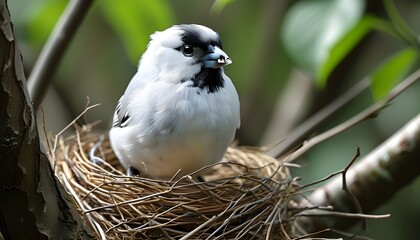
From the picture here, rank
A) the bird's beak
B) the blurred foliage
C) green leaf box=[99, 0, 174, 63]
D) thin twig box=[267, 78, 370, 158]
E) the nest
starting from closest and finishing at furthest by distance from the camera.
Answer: the nest → the bird's beak → green leaf box=[99, 0, 174, 63] → thin twig box=[267, 78, 370, 158] → the blurred foliage

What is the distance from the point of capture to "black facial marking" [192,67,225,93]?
1.90 metres

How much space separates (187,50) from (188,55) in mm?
14

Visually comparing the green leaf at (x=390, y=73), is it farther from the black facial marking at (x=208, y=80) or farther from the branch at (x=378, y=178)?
the black facial marking at (x=208, y=80)

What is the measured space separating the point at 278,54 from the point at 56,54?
1534mm

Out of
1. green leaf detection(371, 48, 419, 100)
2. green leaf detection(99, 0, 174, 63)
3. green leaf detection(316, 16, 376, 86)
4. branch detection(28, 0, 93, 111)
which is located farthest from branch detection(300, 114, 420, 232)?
branch detection(28, 0, 93, 111)

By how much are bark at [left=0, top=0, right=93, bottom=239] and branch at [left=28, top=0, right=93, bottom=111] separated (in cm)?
85

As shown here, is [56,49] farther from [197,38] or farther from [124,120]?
[197,38]

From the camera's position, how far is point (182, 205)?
5.91ft

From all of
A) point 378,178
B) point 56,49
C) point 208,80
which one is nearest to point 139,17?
point 56,49

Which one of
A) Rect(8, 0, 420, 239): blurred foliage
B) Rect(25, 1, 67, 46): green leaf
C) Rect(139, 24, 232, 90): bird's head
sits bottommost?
Rect(8, 0, 420, 239): blurred foliage

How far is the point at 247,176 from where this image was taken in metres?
1.88

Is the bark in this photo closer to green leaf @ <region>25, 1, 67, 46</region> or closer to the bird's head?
the bird's head

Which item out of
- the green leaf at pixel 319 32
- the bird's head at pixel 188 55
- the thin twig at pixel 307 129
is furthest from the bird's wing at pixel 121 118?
the thin twig at pixel 307 129

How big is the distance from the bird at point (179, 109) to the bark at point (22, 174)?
45 centimetres
